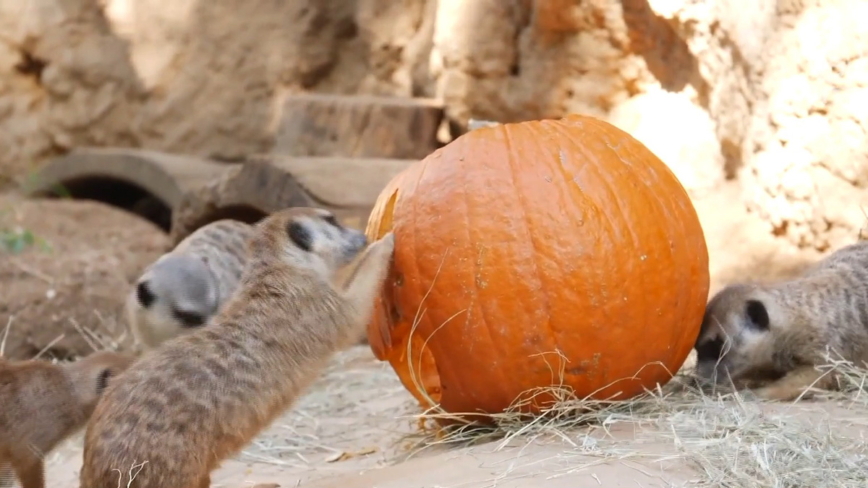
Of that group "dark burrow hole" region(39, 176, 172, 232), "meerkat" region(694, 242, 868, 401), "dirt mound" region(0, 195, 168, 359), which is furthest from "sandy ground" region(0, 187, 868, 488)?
"dark burrow hole" region(39, 176, 172, 232)

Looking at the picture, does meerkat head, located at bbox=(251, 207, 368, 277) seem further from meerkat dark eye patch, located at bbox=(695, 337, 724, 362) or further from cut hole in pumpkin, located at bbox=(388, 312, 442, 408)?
meerkat dark eye patch, located at bbox=(695, 337, 724, 362)

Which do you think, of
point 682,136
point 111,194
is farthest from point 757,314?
point 111,194

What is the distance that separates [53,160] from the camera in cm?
830

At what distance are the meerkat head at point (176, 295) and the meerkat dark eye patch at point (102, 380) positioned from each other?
62cm

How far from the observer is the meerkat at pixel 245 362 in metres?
2.36

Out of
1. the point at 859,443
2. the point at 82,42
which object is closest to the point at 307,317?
the point at 859,443

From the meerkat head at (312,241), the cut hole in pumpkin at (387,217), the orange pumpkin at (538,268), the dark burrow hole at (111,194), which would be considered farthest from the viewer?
the dark burrow hole at (111,194)

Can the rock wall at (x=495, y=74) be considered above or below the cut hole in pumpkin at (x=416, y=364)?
above

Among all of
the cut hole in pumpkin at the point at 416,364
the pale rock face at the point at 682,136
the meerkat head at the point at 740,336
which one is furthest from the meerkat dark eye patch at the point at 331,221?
the pale rock face at the point at 682,136

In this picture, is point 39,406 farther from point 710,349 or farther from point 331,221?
point 710,349

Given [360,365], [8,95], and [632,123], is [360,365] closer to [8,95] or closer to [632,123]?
[632,123]

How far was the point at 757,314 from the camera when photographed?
3375 mm

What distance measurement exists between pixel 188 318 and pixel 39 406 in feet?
2.80

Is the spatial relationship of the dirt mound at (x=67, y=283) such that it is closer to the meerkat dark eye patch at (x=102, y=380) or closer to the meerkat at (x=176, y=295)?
the meerkat at (x=176, y=295)
